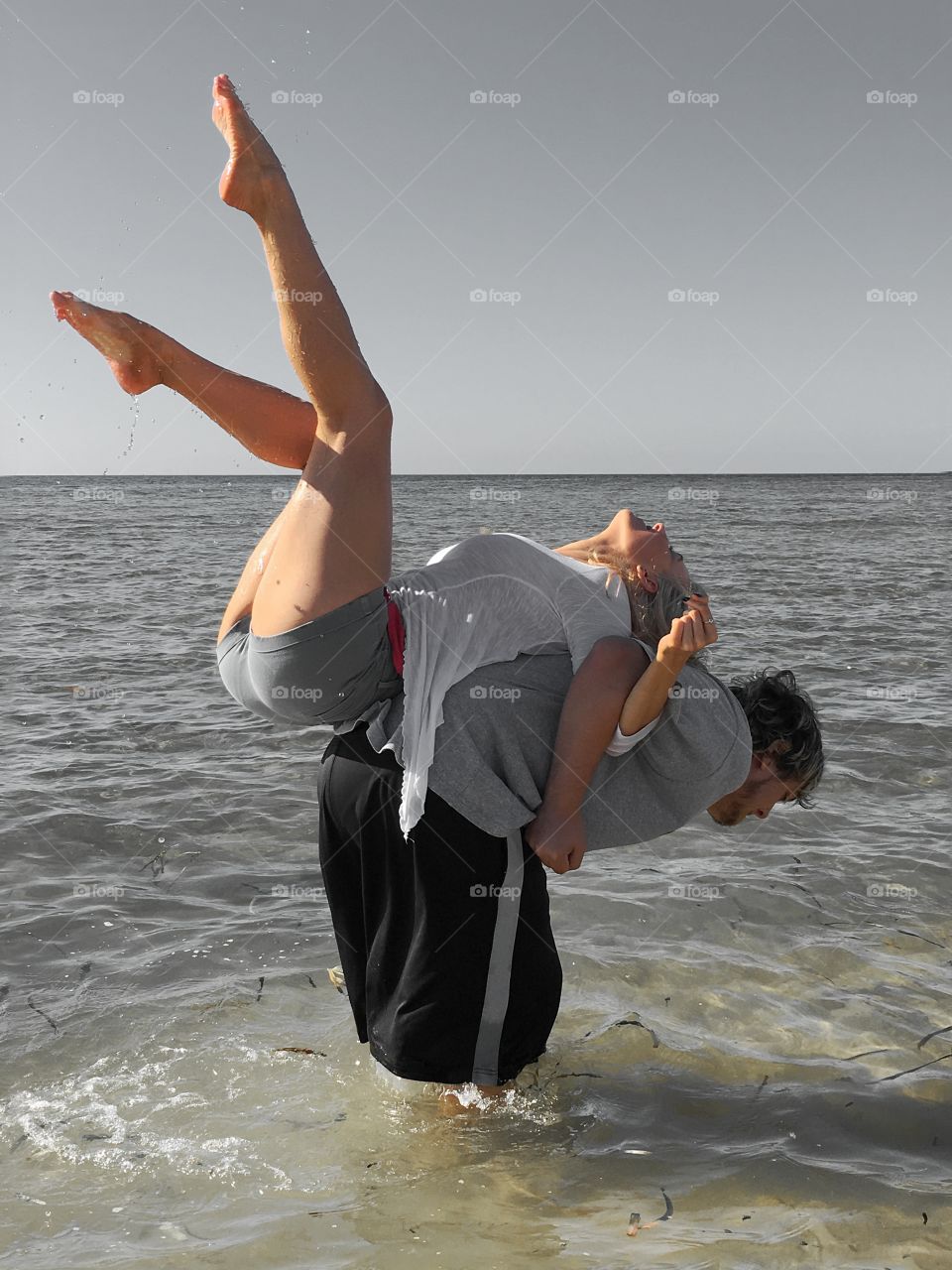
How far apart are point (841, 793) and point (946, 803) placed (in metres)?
0.51

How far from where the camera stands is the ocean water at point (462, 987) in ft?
8.38

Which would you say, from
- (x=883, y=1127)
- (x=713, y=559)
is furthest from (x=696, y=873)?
(x=713, y=559)

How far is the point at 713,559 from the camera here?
1894 cm

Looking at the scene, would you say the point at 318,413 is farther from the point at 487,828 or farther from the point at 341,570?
the point at 487,828

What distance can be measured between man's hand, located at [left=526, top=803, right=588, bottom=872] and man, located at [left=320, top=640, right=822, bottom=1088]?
6 cm

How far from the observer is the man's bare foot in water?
2.64m

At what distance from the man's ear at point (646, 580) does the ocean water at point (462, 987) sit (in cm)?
149

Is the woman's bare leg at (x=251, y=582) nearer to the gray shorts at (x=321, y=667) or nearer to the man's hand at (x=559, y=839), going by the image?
the gray shorts at (x=321, y=667)

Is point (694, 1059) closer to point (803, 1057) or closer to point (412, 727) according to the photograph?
point (803, 1057)

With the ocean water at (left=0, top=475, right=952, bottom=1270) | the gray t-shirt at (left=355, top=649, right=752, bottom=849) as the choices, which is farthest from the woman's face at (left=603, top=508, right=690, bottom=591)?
the ocean water at (left=0, top=475, right=952, bottom=1270)

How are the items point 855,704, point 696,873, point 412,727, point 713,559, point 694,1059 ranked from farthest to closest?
point 713,559 < point 855,704 < point 696,873 < point 694,1059 < point 412,727

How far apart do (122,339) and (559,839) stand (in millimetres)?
1581

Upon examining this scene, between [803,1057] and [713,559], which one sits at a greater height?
[713,559]

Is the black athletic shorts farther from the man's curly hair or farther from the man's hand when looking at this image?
the man's curly hair
